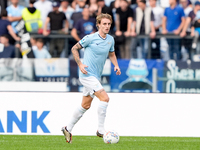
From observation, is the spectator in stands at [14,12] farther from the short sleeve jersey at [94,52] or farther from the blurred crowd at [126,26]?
the short sleeve jersey at [94,52]

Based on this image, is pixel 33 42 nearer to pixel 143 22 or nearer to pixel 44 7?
pixel 44 7

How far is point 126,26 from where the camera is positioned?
44.7 ft

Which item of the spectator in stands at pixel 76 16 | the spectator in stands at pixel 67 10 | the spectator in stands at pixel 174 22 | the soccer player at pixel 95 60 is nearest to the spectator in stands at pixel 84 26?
the spectator in stands at pixel 76 16

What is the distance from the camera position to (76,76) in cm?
1209

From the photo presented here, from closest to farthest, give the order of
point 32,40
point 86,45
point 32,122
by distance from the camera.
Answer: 1. point 86,45
2. point 32,122
3. point 32,40

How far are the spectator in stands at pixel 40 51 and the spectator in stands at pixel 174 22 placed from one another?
144 inches

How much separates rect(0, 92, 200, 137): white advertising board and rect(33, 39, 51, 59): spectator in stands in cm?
308

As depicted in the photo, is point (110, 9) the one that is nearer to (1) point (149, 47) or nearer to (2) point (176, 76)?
(1) point (149, 47)

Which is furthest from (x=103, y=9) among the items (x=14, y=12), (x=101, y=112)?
(x=101, y=112)

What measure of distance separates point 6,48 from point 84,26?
242cm

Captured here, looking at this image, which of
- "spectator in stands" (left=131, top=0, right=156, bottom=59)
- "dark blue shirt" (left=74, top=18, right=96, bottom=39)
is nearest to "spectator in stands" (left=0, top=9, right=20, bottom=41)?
"dark blue shirt" (left=74, top=18, right=96, bottom=39)

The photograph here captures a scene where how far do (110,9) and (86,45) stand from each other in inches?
261

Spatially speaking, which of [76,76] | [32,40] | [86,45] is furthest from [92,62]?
[32,40]

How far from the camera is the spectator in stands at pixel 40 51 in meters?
13.0
